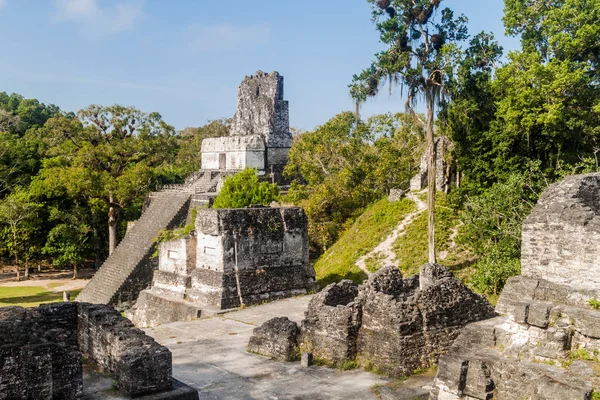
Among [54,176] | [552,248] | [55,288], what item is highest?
[54,176]

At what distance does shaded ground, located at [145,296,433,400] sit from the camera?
8.27m

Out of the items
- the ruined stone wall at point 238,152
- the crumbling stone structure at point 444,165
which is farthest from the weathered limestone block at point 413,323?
the ruined stone wall at point 238,152

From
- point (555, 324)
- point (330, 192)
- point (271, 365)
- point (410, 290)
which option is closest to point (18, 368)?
point (271, 365)

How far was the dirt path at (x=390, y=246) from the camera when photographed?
18.3m

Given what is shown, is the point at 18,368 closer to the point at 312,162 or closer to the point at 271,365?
the point at 271,365

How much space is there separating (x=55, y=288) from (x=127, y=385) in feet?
68.0

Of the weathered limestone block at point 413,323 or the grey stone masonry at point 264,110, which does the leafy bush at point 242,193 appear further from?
the weathered limestone block at point 413,323

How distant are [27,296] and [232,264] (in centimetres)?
1308

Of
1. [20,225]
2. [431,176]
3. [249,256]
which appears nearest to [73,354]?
[249,256]

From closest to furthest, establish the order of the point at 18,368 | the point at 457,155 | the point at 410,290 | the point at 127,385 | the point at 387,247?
the point at 18,368 < the point at 127,385 < the point at 410,290 < the point at 457,155 < the point at 387,247

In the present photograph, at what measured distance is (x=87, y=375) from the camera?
24.1 ft

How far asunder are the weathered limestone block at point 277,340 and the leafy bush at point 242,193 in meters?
11.4

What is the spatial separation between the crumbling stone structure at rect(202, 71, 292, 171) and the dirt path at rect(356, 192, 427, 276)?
47.3 ft

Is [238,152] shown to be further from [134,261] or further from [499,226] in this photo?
[499,226]
